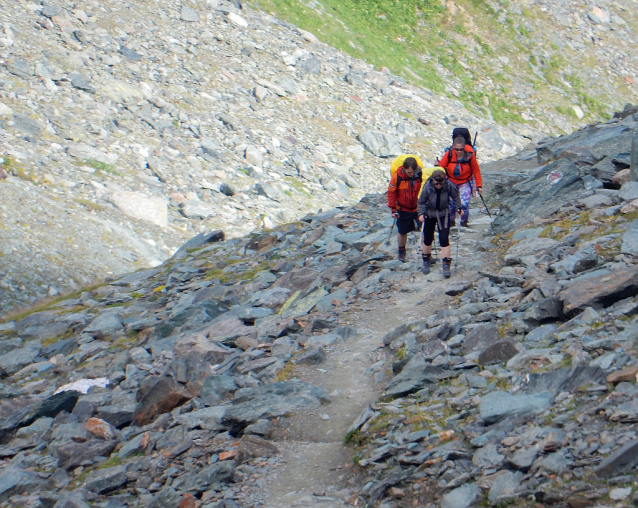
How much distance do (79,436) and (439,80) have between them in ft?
117

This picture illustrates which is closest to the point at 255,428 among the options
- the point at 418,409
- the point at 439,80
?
the point at 418,409

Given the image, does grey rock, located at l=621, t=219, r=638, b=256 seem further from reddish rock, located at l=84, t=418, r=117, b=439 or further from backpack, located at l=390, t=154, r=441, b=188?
reddish rock, located at l=84, t=418, r=117, b=439

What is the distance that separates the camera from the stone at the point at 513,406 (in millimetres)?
5684

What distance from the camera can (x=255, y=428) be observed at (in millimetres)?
7309

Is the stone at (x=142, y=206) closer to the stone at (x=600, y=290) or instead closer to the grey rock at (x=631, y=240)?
the grey rock at (x=631, y=240)

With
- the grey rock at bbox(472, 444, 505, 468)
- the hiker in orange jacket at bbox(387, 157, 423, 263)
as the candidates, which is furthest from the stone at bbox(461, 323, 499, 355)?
the hiker in orange jacket at bbox(387, 157, 423, 263)

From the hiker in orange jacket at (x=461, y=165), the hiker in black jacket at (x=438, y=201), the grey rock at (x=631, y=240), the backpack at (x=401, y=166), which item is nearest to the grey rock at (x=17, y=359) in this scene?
the backpack at (x=401, y=166)

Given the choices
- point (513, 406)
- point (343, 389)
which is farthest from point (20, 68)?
point (513, 406)

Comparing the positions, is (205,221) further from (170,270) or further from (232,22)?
(232,22)

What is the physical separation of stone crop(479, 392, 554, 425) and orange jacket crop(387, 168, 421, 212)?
18.3ft

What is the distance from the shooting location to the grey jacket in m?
10.4

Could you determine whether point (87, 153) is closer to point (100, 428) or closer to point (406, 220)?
point (406, 220)

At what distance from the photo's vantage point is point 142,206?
19828 millimetres

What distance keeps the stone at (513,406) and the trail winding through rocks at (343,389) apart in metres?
1.45
